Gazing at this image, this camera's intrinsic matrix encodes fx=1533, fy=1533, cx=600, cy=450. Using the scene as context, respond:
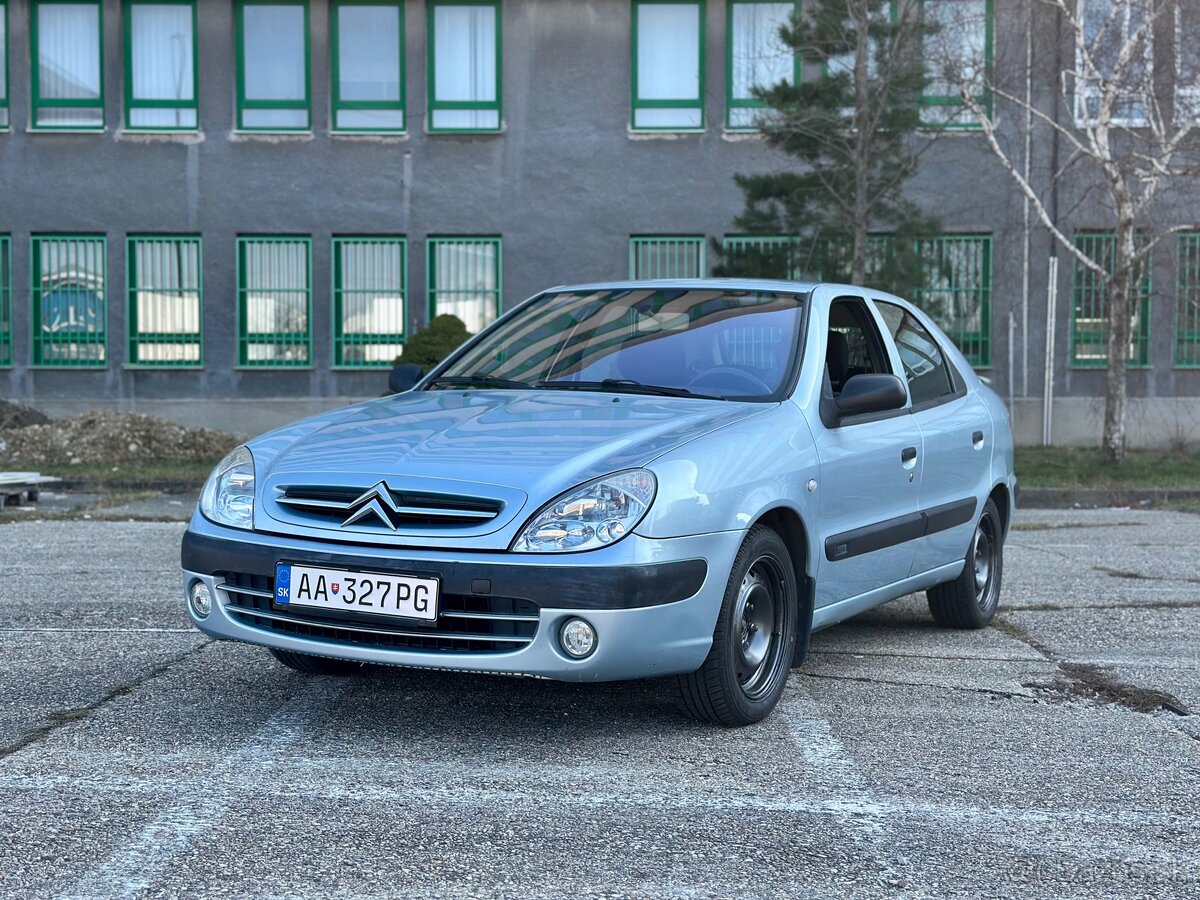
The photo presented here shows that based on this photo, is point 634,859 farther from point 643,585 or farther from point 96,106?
point 96,106

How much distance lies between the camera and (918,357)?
21.9 feet

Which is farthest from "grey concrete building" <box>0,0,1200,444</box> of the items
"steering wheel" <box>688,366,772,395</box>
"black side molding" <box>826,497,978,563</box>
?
"steering wheel" <box>688,366,772,395</box>

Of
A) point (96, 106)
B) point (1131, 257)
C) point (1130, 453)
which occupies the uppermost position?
point (96, 106)

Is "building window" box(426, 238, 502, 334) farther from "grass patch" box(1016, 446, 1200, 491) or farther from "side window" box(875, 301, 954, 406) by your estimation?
"side window" box(875, 301, 954, 406)

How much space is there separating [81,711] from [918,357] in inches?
146

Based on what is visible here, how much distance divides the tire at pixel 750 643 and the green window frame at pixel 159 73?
19.6 m

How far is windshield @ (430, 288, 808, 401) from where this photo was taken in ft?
18.2

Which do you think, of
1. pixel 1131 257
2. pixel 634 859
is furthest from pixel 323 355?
pixel 634 859

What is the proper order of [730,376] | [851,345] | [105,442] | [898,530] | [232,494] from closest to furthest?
[232,494] → [730,376] → [898,530] → [851,345] → [105,442]

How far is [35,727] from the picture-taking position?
15.9 feet

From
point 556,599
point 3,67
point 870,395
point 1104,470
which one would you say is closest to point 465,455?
point 556,599

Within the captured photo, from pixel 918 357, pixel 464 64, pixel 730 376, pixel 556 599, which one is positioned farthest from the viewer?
pixel 464 64

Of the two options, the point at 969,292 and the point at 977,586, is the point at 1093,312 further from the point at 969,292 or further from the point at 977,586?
the point at 977,586

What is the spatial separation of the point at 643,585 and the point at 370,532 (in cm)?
82
